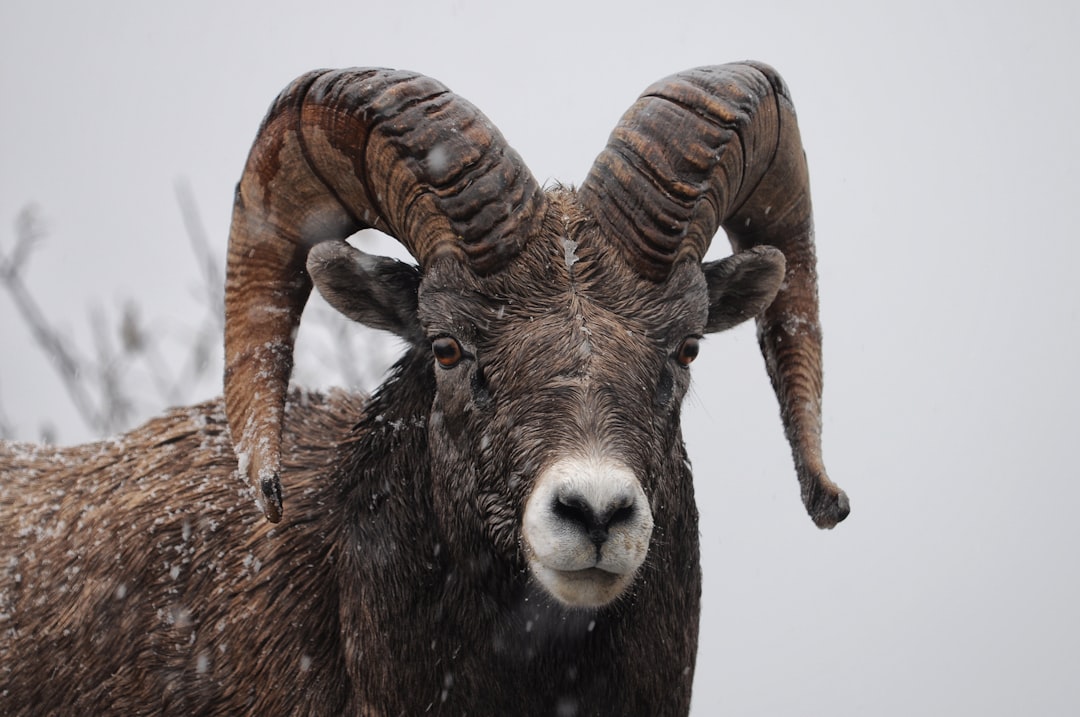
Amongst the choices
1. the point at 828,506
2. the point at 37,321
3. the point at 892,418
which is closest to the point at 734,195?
the point at 828,506

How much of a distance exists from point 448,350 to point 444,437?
0.38m

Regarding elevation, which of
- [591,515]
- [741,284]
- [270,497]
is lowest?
[591,515]

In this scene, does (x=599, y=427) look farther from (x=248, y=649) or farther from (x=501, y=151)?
(x=248, y=649)

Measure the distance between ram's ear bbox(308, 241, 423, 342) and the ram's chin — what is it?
58.5 inches

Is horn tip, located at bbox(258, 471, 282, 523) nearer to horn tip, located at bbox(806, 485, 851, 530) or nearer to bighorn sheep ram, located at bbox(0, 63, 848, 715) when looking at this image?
bighorn sheep ram, located at bbox(0, 63, 848, 715)

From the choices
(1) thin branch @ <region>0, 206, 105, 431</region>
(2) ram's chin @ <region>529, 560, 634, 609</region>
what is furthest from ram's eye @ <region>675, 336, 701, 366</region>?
(1) thin branch @ <region>0, 206, 105, 431</region>

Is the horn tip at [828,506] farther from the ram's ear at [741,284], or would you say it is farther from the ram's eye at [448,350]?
the ram's eye at [448,350]

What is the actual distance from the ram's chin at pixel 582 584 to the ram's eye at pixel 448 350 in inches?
38.6

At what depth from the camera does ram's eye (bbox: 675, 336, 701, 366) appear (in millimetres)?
5073

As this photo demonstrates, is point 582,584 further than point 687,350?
No

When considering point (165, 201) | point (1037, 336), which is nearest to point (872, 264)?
point (1037, 336)

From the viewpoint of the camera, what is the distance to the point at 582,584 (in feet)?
14.0

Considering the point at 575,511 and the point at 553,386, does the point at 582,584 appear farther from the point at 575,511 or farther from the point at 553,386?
the point at 553,386

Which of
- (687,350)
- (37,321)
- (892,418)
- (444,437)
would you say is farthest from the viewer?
(892,418)
